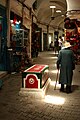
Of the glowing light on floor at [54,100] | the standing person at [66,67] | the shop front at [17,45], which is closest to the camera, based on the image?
the glowing light on floor at [54,100]

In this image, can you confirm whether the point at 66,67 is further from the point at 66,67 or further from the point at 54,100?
the point at 54,100

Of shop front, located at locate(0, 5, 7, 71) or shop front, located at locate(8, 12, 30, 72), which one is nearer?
shop front, located at locate(0, 5, 7, 71)

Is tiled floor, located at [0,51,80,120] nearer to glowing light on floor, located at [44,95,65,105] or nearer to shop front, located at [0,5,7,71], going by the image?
glowing light on floor, located at [44,95,65,105]

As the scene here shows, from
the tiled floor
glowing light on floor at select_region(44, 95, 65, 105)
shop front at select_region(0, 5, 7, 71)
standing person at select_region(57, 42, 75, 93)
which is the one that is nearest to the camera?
the tiled floor

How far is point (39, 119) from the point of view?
244 inches

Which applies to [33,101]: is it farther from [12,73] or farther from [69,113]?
[12,73]

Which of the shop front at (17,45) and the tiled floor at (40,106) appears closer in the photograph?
the tiled floor at (40,106)

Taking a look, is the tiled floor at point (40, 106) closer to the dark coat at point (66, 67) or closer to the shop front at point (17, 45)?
the dark coat at point (66, 67)

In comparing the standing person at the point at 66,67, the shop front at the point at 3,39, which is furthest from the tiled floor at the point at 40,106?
the shop front at the point at 3,39

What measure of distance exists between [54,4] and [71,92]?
22123 millimetres

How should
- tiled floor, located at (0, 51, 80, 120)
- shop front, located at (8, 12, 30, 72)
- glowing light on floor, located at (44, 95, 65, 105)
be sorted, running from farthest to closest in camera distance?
shop front, located at (8, 12, 30, 72) → glowing light on floor, located at (44, 95, 65, 105) → tiled floor, located at (0, 51, 80, 120)

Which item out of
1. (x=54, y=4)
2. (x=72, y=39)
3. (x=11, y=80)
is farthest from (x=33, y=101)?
(x=54, y=4)

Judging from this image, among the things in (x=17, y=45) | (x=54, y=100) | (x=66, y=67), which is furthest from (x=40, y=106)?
(x=17, y=45)

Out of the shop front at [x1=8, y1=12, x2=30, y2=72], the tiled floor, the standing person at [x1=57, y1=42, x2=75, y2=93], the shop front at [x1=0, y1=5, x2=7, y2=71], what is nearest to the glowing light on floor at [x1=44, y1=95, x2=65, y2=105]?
the tiled floor
